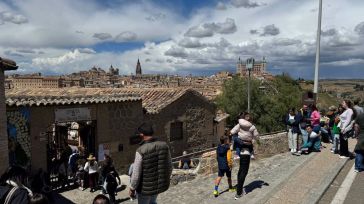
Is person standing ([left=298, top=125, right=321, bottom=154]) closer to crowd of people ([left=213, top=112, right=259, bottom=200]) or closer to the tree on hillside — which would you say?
crowd of people ([left=213, top=112, right=259, bottom=200])

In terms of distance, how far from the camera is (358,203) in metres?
6.56

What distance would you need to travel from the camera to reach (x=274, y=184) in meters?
7.89

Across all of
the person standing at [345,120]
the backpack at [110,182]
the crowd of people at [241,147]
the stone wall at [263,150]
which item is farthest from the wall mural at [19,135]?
the person standing at [345,120]

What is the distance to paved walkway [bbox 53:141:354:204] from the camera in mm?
7152

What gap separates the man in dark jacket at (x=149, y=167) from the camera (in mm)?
4871

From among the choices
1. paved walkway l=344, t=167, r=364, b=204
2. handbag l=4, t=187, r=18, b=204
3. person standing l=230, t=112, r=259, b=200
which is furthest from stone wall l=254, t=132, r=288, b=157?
handbag l=4, t=187, r=18, b=204

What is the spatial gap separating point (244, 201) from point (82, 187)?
6.33 m

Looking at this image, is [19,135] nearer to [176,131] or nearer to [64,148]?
[64,148]

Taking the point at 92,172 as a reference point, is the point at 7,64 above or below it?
above

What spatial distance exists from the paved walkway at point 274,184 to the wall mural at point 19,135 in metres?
1.68

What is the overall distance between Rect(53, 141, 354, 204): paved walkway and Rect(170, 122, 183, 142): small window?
262 inches

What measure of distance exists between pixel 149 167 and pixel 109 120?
8818 mm

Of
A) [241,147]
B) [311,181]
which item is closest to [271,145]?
[311,181]

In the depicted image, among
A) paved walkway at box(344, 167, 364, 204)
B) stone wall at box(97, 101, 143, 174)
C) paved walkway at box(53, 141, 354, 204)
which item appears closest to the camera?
paved walkway at box(344, 167, 364, 204)
